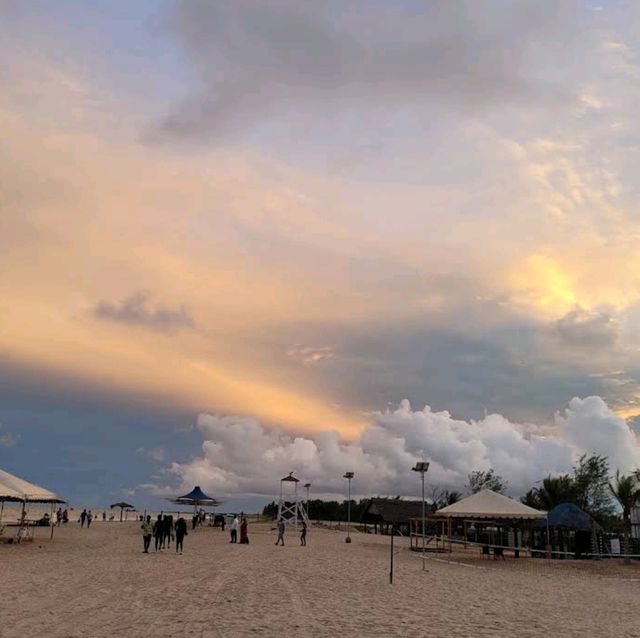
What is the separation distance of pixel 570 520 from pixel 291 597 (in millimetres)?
21950

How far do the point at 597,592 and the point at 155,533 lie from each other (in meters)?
16.1

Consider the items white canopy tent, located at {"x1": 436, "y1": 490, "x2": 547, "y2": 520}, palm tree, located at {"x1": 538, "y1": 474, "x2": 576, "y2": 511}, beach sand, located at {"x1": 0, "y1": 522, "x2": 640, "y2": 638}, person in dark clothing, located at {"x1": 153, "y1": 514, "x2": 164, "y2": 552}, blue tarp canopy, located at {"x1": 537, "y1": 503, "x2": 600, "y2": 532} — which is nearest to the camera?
beach sand, located at {"x1": 0, "y1": 522, "x2": 640, "y2": 638}

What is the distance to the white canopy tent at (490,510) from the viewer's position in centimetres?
3027

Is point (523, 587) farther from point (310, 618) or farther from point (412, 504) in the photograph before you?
point (412, 504)

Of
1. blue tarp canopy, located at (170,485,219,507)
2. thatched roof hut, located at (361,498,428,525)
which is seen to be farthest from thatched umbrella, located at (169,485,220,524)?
thatched roof hut, located at (361,498,428,525)

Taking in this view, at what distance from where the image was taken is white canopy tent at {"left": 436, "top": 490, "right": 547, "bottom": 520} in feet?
99.3

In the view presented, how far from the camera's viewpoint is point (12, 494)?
2942cm

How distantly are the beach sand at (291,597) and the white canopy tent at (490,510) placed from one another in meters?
3.91

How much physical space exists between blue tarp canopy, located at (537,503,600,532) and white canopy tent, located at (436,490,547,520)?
2.19 meters

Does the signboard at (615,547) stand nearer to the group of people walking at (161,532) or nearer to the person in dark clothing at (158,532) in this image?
the group of people walking at (161,532)

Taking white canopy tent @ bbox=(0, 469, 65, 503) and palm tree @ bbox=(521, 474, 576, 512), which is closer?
white canopy tent @ bbox=(0, 469, 65, 503)

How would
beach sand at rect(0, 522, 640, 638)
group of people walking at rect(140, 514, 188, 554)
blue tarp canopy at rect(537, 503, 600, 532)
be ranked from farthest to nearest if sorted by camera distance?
blue tarp canopy at rect(537, 503, 600, 532)
group of people walking at rect(140, 514, 188, 554)
beach sand at rect(0, 522, 640, 638)

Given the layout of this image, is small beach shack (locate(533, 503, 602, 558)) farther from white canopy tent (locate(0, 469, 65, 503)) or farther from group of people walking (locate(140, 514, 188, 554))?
white canopy tent (locate(0, 469, 65, 503))

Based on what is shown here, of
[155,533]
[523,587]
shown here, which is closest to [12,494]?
[155,533]
